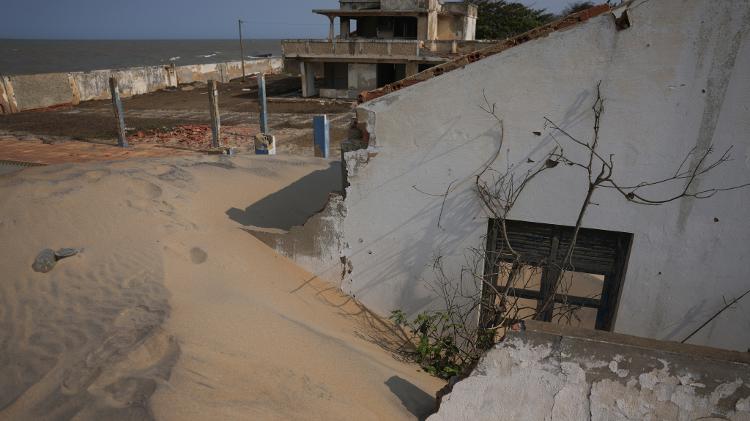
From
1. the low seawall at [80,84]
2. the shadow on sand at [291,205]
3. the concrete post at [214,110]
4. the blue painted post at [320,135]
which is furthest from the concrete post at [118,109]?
the low seawall at [80,84]

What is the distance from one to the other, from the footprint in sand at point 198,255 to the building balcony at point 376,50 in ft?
82.2

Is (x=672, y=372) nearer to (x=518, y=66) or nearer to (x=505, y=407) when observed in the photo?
(x=505, y=407)

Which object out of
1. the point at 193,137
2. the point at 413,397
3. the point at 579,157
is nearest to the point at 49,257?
the point at 413,397

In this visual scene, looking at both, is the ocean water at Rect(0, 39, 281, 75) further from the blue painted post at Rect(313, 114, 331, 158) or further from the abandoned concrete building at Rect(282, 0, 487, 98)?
the blue painted post at Rect(313, 114, 331, 158)

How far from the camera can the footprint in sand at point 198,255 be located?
5985mm

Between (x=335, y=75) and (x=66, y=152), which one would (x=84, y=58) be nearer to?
(x=335, y=75)

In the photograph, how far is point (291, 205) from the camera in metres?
9.15

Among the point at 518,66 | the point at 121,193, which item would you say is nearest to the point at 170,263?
the point at 121,193

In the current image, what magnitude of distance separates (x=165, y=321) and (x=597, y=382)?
13.1ft

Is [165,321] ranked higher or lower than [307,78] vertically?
lower

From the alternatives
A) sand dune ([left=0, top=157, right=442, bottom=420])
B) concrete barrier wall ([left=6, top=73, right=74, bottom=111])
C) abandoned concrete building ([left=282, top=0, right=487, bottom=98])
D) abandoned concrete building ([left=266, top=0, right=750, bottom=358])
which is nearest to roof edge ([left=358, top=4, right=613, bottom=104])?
abandoned concrete building ([left=266, top=0, right=750, bottom=358])

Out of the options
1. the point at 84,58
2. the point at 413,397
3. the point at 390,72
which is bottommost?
the point at 84,58

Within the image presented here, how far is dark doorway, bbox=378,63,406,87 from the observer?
3291cm

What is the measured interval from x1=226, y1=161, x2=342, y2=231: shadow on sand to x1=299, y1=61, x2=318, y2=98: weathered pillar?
23072mm
